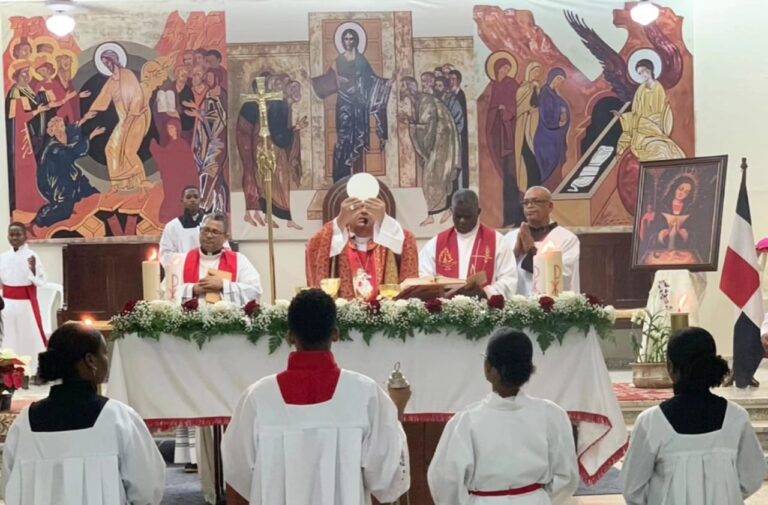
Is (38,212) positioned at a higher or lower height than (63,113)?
lower

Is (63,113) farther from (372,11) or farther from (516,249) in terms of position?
(516,249)

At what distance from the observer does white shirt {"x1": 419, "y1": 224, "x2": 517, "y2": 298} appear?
727cm

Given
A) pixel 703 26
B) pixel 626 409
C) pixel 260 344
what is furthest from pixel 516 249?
pixel 703 26

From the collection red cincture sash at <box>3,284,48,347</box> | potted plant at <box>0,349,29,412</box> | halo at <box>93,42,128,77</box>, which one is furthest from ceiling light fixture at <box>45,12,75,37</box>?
potted plant at <box>0,349,29,412</box>

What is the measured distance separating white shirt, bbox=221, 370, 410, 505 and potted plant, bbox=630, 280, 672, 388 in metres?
6.55

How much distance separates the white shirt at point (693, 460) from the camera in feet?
13.1

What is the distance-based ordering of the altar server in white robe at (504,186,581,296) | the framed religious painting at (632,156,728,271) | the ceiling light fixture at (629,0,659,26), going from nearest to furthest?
the altar server in white robe at (504,186,581,296) < the framed religious painting at (632,156,728,271) < the ceiling light fixture at (629,0,659,26)

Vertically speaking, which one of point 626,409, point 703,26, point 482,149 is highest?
point 703,26

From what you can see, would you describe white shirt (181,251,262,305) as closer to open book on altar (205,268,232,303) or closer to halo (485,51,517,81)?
open book on altar (205,268,232,303)

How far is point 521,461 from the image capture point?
12.8 ft

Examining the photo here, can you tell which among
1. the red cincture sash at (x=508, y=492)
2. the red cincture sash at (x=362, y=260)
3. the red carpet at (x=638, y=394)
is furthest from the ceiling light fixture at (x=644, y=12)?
the red cincture sash at (x=508, y=492)

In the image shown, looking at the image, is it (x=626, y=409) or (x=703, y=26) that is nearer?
(x=626, y=409)

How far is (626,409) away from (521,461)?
5615 mm

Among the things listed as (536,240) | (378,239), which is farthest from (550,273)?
(536,240)
